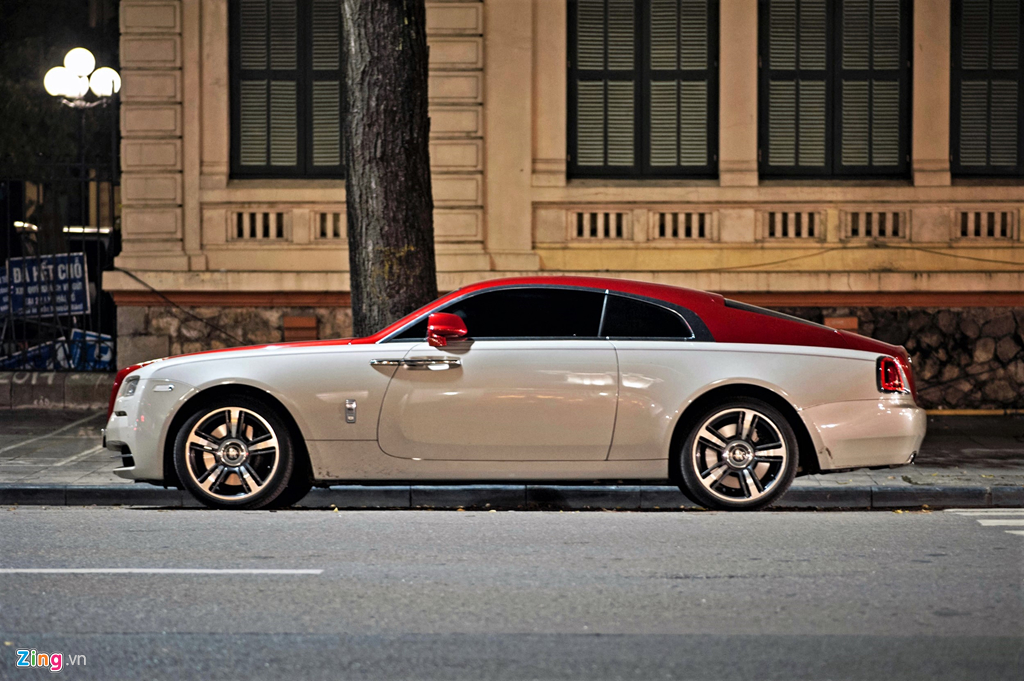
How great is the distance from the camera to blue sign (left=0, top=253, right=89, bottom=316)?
46.6ft

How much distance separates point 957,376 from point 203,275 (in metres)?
8.42

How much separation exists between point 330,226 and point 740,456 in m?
7.54

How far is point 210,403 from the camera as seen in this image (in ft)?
26.2

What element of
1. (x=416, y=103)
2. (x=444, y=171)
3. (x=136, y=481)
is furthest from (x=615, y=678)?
(x=444, y=171)

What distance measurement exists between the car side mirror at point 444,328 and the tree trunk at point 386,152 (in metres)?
2.24

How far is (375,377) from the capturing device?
25.7ft

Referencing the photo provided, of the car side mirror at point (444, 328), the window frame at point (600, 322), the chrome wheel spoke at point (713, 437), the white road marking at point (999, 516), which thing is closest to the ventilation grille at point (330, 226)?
the window frame at point (600, 322)

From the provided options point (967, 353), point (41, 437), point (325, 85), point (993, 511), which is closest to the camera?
point (993, 511)

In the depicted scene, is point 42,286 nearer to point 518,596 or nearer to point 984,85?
point 518,596

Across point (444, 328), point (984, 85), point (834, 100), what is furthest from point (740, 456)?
point (984, 85)

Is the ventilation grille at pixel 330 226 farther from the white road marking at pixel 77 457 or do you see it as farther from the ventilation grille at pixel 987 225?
the ventilation grille at pixel 987 225

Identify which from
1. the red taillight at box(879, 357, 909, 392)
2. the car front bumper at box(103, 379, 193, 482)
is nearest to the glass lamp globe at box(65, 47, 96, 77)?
the car front bumper at box(103, 379, 193, 482)

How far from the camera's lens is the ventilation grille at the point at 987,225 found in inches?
559

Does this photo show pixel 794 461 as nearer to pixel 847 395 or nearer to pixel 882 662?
pixel 847 395
